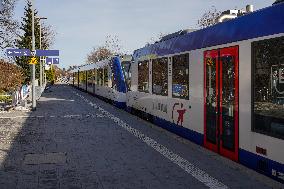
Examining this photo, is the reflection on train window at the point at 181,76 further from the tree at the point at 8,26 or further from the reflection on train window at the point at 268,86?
the tree at the point at 8,26

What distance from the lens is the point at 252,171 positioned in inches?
320

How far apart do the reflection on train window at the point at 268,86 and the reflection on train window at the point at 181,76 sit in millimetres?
3856

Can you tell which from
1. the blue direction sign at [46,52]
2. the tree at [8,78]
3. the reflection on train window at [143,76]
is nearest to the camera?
the reflection on train window at [143,76]

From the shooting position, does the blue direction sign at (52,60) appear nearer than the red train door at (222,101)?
No

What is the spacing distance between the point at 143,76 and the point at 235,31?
8.31 meters

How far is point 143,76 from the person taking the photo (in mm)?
16797

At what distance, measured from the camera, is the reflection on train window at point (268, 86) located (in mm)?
6945

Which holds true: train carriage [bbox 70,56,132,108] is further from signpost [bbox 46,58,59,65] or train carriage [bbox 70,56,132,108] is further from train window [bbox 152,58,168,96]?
signpost [bbox 46,58,59,65]

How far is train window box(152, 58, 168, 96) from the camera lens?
13.6 meters

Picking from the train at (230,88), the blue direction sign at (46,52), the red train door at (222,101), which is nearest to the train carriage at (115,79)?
the blue direction sign at (46,52)

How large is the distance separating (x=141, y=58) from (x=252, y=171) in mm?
Answer: 9686

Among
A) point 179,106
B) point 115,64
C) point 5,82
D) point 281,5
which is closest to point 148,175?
point 281,5

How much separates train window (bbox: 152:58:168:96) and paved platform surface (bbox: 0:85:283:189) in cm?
131

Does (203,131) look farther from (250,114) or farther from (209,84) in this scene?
(250,114)
